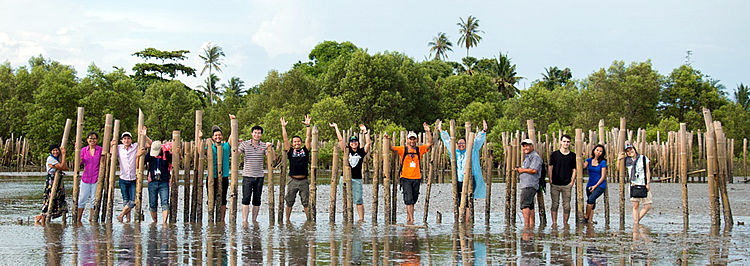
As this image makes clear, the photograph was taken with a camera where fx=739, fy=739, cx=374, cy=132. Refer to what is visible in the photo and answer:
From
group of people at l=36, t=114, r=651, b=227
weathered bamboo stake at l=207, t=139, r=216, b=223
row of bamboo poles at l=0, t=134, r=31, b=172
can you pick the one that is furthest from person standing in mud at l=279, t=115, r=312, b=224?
row of bamboo poles at l=0, t=134, r=31, b=172

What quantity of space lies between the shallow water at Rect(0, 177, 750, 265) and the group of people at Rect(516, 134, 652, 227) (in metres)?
0.47

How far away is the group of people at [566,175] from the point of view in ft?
37.6

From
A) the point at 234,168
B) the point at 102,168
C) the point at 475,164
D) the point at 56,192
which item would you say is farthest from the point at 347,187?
the point at 56,192

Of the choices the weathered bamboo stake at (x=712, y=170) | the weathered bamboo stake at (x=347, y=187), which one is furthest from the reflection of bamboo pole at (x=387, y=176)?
the weathered bamboo stake at (x=712, y=170)

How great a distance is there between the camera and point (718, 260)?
8016 mm

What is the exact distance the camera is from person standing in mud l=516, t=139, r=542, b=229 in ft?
37.5

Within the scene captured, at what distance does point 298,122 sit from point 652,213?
37668mm

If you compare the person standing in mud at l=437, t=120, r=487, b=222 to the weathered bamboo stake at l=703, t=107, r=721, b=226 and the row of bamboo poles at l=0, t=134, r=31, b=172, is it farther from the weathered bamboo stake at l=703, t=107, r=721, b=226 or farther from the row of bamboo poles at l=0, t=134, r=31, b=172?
the row of bamboo poles at l=0, t=134, r=31, b=172

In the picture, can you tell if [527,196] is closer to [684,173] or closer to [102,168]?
[684,173]

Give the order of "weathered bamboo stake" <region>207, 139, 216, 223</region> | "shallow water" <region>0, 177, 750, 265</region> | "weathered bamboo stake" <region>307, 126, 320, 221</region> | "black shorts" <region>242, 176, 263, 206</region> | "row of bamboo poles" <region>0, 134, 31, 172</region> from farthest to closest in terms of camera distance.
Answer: "row of bamboo poles" <region>0, 134, 31, 172</region>, "weathered bamboo stake" <region>307, 126, 320, 221</region>, "black shorts" <region>242, 176, 263, 206</region>, "weathered bamboo stake" <region>207, 139, 216, 223</region>, "shallow water" <region>0, 177, 750, 265</region>

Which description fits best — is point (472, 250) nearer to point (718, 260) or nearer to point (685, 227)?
point (718, 260)

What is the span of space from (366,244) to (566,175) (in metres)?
3.84

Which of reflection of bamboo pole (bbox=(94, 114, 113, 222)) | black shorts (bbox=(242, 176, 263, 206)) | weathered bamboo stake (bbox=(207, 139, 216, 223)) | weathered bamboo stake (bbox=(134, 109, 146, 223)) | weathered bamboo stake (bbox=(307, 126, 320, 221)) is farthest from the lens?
weathered bamboo stake (bbox=(307, 126, 320, 221))

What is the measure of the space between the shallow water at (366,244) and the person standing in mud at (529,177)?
420 mm
